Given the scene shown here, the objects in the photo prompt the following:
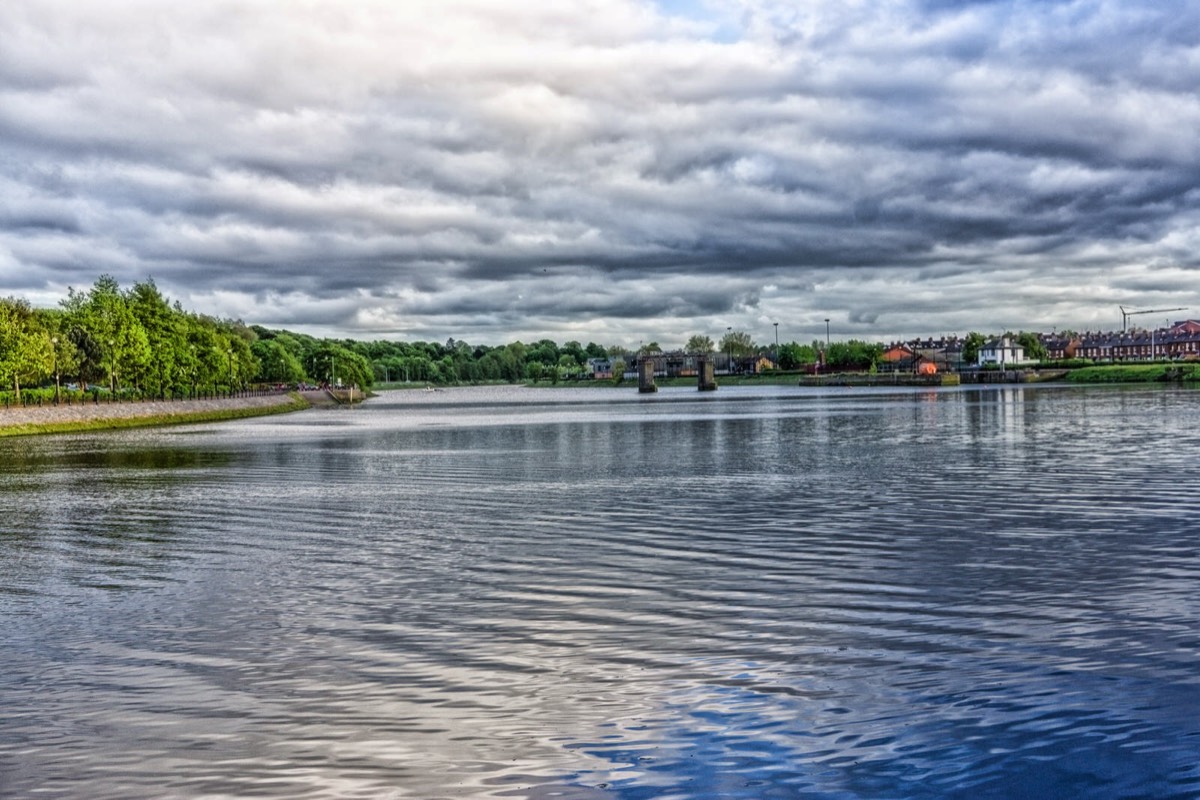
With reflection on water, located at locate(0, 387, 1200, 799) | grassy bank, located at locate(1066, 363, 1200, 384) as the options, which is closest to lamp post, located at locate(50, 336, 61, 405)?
reflection on water, located at locate(0, 387, 1200, 799)

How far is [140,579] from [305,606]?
463 cm

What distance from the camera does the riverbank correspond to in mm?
83125

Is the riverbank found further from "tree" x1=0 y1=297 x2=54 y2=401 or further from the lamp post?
"tree" x1=0 y1=297 x2=54 y2=401

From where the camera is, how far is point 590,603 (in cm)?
1655

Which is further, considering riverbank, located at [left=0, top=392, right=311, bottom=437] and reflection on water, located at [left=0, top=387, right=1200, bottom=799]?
riverbank, located at [left=0, top=392, right=311, bottom=437]

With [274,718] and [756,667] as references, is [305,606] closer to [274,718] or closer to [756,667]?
[274,718]

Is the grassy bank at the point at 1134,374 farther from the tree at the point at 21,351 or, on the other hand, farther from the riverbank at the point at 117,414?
the tree at the point at 21,351

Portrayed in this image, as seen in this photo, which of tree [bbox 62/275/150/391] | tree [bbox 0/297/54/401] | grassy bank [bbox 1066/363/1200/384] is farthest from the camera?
grassy bank [bbox 1066/363/1200/384]

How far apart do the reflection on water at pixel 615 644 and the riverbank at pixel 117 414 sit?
57508 millimetres

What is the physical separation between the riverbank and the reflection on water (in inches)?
2264

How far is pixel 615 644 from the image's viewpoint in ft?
45.6

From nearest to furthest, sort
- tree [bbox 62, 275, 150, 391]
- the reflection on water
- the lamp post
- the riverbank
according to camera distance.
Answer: the reflection on water
the riverbank
the lamp post
tree [bbox 62, 275, 150, 391]

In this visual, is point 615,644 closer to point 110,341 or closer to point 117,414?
point 117,414

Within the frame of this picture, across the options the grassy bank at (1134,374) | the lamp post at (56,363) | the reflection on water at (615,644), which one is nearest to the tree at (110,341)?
the lamp post at (56,363)
